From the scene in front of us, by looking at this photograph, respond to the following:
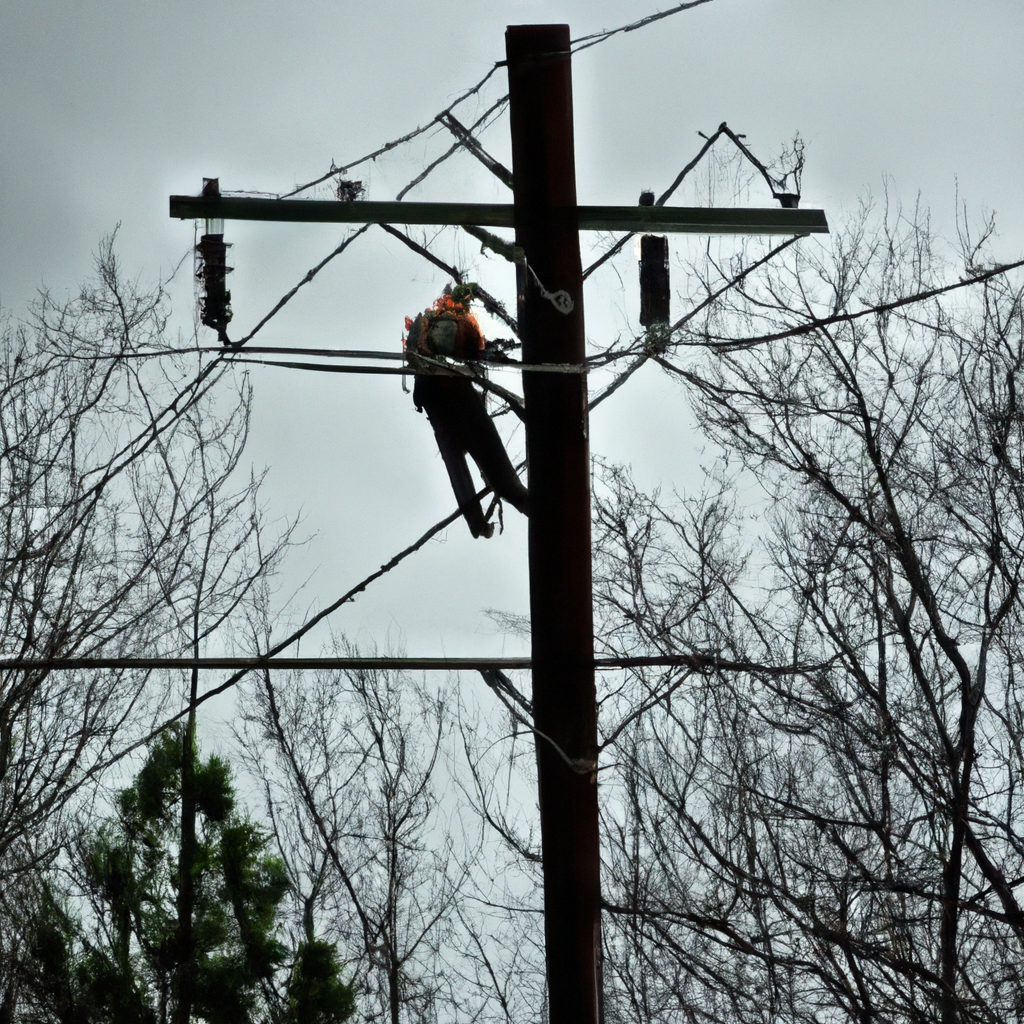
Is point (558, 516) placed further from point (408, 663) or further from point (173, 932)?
point (173, 932)

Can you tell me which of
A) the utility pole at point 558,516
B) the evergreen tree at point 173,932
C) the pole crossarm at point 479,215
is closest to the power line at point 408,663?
the utility pole at point 558,516

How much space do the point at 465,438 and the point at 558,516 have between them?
823mm

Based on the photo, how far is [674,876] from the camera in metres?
12.2

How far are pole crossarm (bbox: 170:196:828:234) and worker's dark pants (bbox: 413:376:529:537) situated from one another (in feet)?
2.41

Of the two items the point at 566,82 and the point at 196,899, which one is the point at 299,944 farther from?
the point at 566,82

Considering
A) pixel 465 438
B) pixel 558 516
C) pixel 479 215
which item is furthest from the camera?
pixel 465 438

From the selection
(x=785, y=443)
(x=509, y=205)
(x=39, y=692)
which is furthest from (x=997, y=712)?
(x=39, y=692)

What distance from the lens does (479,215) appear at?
16.6 ft

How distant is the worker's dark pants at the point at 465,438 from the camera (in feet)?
17.2

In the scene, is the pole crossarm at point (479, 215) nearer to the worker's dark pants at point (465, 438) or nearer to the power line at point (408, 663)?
the worker's dark pants at point (465, 438)

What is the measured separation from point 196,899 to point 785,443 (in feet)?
33.1

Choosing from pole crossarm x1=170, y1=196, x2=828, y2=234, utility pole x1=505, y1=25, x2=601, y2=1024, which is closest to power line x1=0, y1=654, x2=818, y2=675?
utility pole x1=505, y1=25, x2=601, y2=1024

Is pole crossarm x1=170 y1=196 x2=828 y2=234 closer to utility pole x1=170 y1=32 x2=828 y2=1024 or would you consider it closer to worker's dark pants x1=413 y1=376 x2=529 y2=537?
utility pole x1=170 y1=32 x2=828 y2=1024

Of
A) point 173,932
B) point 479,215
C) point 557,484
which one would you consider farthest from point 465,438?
point 173,932
